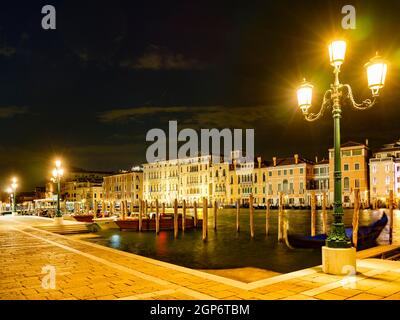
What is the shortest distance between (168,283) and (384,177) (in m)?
53.5

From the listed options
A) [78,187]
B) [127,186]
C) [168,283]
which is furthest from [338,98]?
[78,187]

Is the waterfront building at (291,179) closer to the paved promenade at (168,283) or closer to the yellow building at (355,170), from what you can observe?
the yellow building at (355,170)

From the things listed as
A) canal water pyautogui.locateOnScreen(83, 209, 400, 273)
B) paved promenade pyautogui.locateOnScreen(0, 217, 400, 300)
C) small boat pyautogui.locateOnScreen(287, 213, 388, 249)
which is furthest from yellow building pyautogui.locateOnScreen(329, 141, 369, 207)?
paved promenade pyautogui.locateOnScreen(0, 217, 400, 300)

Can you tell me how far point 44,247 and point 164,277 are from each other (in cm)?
637

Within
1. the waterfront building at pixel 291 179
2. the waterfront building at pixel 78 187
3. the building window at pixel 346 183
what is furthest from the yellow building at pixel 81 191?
the building window at pixel 346 183

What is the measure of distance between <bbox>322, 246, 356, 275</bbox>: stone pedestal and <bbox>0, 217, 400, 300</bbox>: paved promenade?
7.6 inches

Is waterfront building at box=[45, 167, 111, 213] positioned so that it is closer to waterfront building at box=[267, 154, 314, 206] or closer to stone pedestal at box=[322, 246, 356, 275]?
waterfront building at box=[267, 154, 314, 206]

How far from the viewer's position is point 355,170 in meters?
52.9

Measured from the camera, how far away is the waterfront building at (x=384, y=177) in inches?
2050

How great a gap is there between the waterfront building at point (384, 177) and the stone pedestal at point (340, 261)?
50.3m

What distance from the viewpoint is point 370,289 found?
5301 millimetres

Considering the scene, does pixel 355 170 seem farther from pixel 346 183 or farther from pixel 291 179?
pixel 291 179

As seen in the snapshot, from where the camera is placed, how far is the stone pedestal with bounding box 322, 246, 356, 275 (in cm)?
627

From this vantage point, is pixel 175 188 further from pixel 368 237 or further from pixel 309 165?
pixel 368 237
